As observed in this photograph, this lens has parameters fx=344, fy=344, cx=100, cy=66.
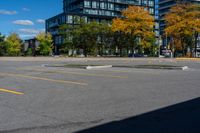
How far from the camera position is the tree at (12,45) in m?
86.7

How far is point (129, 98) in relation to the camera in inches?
403

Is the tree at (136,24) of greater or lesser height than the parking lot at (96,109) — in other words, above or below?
above

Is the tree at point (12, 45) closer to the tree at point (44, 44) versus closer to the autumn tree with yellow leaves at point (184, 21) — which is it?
the tree at point (44, 44)

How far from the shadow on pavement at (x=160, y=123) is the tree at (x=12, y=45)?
82.1m

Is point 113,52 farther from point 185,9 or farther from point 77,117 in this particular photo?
point 77,117

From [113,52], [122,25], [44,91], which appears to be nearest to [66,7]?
[113,52]

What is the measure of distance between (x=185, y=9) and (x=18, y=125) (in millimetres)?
65429

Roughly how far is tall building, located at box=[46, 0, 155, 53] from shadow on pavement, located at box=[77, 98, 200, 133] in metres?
96.2

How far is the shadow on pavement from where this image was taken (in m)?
6.33

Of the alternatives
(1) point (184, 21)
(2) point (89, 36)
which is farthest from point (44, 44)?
(1) point (184, 21)

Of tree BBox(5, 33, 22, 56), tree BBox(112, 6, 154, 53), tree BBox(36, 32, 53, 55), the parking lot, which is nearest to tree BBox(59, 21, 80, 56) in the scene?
tree BBox(36, 32, 53, 55)

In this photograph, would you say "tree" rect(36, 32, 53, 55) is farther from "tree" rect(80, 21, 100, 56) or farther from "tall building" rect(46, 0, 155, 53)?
"tall building" rect(46, 0, 155, 53)

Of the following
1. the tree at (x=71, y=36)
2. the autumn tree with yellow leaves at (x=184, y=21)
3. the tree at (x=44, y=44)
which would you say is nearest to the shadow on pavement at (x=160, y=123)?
the autumn tree with yellow leaves at (x=184, y=21)

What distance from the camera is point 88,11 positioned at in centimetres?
11506
